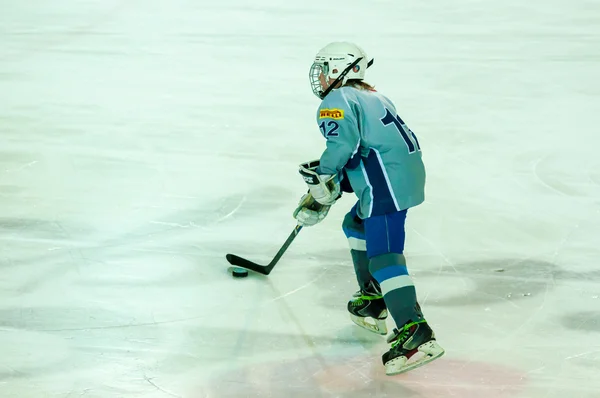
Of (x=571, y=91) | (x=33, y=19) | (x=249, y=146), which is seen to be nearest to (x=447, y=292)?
(x=249, y=146)

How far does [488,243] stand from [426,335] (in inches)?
45.1

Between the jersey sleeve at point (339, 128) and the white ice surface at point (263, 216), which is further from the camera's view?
the white ice surface at point (263, 216)

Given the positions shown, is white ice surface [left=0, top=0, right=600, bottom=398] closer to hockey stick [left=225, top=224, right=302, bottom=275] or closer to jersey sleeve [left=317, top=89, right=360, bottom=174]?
hockey stick [left=225, top=224, right=302, bottom=275]

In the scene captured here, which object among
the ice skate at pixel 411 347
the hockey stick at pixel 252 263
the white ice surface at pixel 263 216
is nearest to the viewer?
the ice skate at pixel 411 347

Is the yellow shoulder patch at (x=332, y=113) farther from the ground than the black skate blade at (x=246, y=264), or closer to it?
farther from the ground

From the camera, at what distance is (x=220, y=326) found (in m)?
3.28

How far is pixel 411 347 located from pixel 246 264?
0.99 meters

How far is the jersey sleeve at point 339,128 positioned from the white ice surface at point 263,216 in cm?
64

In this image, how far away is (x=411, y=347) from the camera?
2.91m

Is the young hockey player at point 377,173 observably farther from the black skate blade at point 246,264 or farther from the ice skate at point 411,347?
the black skate blade at point 246,264

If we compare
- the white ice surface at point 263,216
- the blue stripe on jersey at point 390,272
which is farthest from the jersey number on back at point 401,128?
the white ice surface at point 263,216

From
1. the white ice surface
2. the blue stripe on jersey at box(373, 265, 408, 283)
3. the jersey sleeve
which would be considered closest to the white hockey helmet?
the jersey sleeve

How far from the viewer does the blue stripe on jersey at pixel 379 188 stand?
3.00 metres

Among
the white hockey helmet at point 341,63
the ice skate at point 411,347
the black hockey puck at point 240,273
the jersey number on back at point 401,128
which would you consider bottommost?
the black hockey puck at point 240,273
